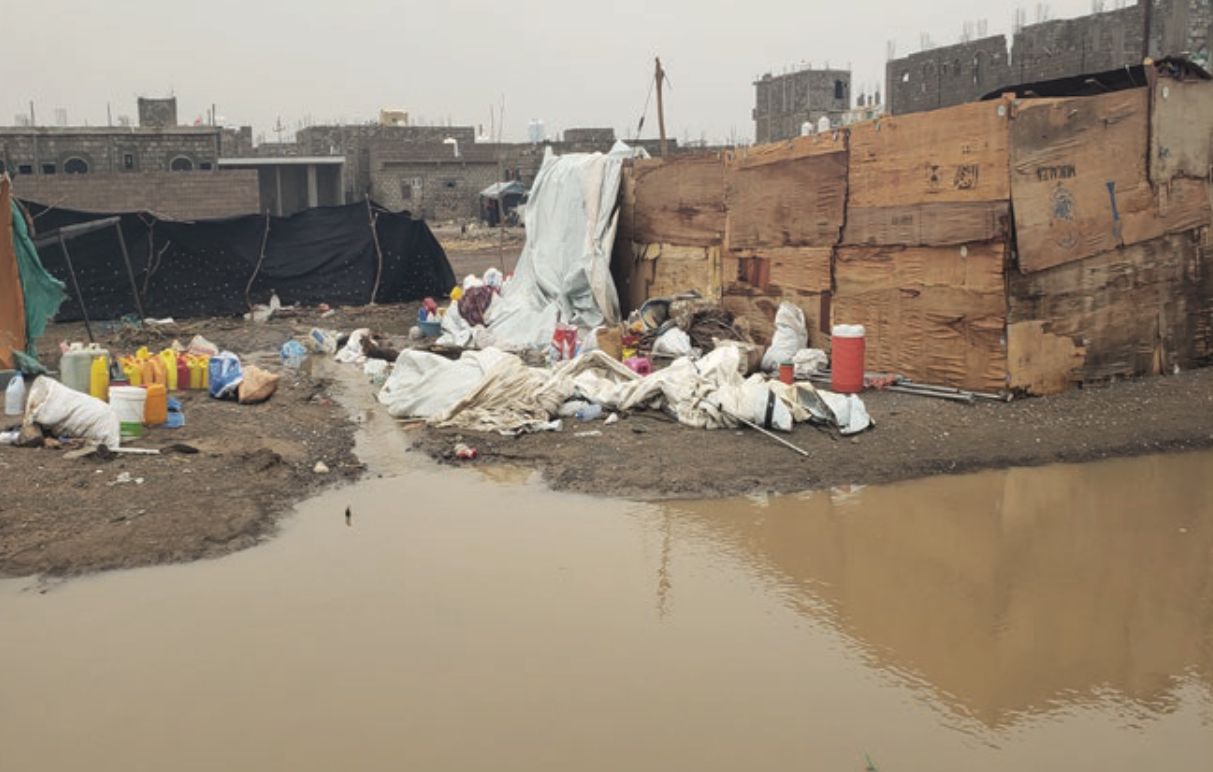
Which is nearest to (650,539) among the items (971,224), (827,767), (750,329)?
(827,767)

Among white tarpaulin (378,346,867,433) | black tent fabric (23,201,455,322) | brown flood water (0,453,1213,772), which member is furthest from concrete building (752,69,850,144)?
brown flood water (0,453,1213,772)

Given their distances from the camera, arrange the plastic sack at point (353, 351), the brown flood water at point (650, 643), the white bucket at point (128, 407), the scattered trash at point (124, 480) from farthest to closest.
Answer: the plastic sack at point (353, 351), the white bucket at point (128, 407), the scattered trash at point (124, 480), the brown flood water at point (650, 643)

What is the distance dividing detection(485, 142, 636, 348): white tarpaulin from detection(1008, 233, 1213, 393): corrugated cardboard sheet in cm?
605

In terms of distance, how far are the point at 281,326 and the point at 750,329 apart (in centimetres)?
801

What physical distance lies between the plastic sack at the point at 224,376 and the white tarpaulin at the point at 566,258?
4040 millimetres

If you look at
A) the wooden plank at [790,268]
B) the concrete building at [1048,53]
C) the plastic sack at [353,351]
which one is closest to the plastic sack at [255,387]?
the plastic sack at [353,351]

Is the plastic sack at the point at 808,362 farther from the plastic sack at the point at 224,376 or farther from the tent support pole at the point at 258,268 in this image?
the tent support pole at the point at 258,268

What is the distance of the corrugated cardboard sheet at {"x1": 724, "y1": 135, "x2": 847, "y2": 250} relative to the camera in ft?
33.5

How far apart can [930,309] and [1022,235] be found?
3.44ft

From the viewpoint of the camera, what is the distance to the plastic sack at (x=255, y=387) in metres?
9.56

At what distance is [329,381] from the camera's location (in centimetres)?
1142

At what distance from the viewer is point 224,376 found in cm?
988

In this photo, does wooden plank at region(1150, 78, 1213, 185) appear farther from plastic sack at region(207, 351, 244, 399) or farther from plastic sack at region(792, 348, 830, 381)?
plastic sack at region(207, 351, 244, 399)

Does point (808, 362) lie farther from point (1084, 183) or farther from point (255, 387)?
point (255, 387)
